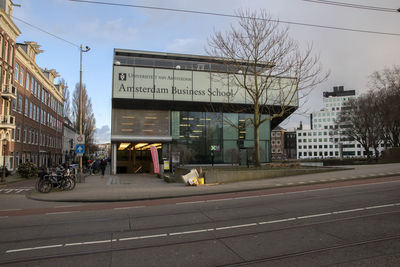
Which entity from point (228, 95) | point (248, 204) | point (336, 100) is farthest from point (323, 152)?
point (248, 204)

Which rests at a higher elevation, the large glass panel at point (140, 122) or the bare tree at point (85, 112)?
the bare tree at point (85, 112)

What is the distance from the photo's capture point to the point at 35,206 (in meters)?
12.0

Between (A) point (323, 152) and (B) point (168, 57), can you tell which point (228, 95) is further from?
(A) point (323, 152)

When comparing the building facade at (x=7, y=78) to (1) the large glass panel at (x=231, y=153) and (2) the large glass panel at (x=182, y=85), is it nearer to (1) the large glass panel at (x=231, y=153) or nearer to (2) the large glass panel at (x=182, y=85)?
(2) the large glass panel at (x=182, y=85)

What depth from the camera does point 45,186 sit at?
53.8ft

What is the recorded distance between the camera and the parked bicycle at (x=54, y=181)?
642 inches

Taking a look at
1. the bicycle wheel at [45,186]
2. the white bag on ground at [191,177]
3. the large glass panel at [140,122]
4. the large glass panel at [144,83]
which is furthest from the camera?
the large glass panel at [140,122]

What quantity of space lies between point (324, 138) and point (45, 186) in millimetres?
145766

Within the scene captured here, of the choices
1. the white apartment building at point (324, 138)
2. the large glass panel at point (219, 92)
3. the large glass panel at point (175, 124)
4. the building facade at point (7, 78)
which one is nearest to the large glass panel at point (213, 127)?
the large glass panel at point (219, 92)

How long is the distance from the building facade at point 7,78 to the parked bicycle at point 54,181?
2152 cm

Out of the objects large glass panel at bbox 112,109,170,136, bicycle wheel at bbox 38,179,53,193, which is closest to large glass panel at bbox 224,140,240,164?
large glass panel at bbox 112,109,170,136

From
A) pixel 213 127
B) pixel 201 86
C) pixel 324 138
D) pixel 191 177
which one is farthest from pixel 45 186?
pixel 324 138

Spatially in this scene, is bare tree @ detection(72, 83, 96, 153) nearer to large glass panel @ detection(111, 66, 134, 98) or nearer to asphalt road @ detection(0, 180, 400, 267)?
large glass panel @ detection(111, 66, 134, 98)

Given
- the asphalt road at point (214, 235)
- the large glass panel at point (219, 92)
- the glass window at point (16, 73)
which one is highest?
the glass window at point (16, 73)
